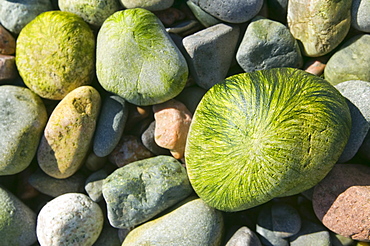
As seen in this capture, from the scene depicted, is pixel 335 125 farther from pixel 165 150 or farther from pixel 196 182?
pixel 165 150

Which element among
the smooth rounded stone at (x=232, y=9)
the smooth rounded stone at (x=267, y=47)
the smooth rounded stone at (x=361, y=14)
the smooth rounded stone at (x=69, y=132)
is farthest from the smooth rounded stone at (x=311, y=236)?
the smooth rounded stone at (x=69, y=132)

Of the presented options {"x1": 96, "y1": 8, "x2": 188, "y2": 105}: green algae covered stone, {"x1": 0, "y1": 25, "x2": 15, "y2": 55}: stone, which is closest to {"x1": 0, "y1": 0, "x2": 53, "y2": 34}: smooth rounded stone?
{"x1": 0, "y1": 25, "x2": 15, "y2": 55}: stone

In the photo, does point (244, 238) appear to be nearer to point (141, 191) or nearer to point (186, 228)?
point (186, 228)

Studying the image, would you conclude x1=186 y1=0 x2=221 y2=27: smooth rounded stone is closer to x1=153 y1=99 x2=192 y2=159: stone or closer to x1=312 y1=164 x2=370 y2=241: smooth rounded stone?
x1=153 y1=99 x2=192 y2=159: stone

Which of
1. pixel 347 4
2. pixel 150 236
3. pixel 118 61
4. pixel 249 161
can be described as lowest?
pixel 150 236

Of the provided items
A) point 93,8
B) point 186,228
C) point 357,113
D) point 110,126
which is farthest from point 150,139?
point 357,113

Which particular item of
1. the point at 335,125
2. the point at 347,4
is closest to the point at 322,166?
the point at 335,125
